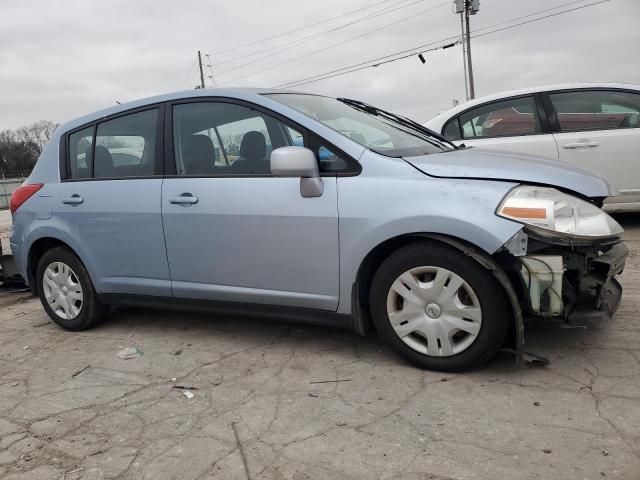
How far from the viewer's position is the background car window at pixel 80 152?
4125 mm

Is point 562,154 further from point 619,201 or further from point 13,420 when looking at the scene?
point 13,420

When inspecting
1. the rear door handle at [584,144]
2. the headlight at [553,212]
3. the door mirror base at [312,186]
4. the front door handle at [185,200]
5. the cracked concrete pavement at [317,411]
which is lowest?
the cracked concrete pavement at [317,411]

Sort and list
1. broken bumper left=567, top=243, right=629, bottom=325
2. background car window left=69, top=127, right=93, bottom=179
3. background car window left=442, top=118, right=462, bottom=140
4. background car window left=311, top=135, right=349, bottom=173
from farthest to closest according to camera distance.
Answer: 1. background car window left=442, top=118, right=462, bottom=140
2. background car window left=69, top=127, right=93, bottom=179
3. background car window left=311, top=135, right=349, bottom=173
4. broken bumper left=567, top=243, right=629, bottom=325

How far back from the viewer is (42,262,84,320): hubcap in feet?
13.7

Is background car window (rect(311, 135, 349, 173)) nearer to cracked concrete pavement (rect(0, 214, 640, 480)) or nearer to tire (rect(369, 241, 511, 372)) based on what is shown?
tire (rect(369, 241, 511, 372))

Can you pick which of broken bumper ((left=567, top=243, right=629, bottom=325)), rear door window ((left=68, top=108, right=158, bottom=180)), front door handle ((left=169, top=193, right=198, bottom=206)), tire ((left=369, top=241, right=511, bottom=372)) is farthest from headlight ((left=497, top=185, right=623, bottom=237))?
rear door window ((left=68, top=108, right=158, bottom=180))

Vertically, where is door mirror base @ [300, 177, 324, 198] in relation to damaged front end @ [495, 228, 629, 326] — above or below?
above

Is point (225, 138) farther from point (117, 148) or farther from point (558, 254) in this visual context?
point (558, 254)

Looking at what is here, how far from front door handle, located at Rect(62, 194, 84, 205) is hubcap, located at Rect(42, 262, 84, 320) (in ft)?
1.55

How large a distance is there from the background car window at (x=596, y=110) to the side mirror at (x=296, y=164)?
407 centimetres

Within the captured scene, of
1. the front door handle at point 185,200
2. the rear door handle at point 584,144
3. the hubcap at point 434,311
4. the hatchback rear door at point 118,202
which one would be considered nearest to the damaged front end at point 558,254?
the hubcap at point 434,311

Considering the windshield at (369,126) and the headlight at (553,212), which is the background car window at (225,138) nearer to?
the windshield at (369,126)

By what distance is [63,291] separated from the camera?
4.23 m

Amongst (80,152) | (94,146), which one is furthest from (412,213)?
(80,152)
